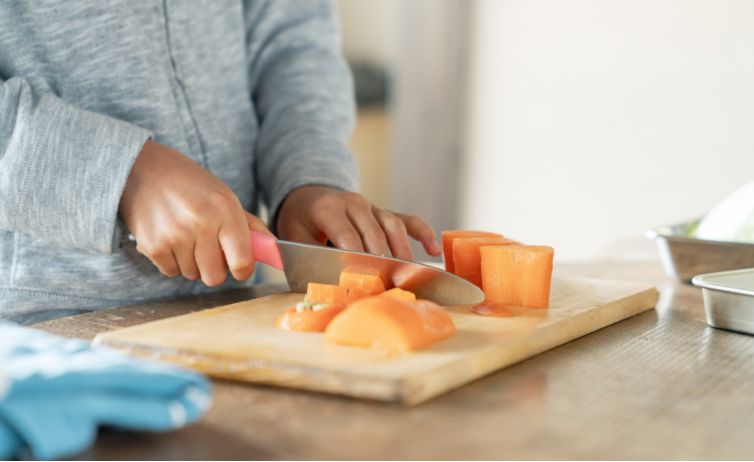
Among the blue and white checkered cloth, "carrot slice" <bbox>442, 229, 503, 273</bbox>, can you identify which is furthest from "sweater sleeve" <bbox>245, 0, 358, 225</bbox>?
the blue and white checkered cloth

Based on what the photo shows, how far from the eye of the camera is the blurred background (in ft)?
8.59

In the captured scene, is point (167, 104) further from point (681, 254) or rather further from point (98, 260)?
point (681, 254)

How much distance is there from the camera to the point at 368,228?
1.30m

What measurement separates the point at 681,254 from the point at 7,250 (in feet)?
3.50

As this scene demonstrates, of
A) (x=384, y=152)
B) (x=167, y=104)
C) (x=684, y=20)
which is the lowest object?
(x=384, y=152)

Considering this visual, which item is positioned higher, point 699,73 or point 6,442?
A: point 699,73

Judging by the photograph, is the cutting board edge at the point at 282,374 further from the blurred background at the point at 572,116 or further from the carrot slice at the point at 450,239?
the blurred background at the point at 572,116

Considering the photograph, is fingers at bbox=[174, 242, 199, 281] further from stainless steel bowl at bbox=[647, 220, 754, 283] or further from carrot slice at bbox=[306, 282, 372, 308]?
stainless steel bowl at bbox=[647, 220, 754, 283]

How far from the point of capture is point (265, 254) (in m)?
1.16

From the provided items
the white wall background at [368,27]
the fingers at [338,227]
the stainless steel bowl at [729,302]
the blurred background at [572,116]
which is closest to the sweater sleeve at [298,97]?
the fingers at [338,227]

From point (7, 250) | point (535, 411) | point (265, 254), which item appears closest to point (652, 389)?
point (535, 411)

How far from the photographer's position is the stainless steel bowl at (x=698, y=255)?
1484 millimetres

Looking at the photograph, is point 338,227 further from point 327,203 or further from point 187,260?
point 187,260

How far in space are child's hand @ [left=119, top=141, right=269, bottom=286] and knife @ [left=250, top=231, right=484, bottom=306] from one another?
51 mm
